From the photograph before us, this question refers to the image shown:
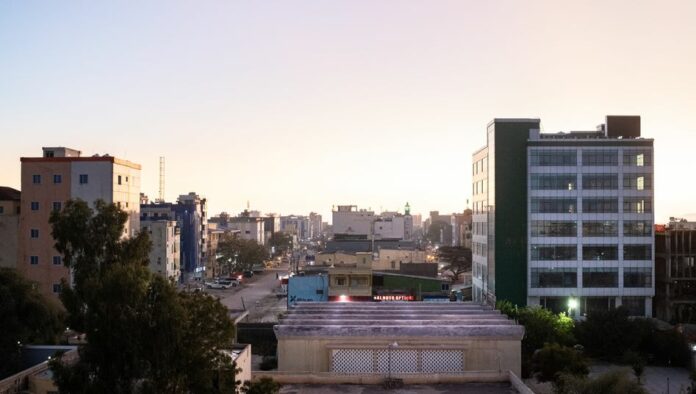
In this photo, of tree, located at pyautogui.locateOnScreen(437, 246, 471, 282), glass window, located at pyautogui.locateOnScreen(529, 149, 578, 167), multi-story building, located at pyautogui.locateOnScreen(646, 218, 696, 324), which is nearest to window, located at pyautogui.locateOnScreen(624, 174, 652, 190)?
multi-story building, located at pyautogui.locateOnScreen(646, 218, 696, 324)

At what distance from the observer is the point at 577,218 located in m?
57.8

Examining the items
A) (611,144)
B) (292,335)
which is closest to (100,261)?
(292,335)

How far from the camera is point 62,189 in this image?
56.3 metres

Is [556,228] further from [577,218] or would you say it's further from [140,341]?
[140,341]

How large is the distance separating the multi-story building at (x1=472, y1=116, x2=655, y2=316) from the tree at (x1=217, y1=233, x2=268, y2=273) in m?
63.8

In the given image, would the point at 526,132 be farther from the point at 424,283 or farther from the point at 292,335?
the point at 292,335

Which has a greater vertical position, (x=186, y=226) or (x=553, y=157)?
(x=553, y=157)

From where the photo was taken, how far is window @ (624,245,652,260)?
2281 inches

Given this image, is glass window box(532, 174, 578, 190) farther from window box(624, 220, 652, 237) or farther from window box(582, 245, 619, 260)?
window box(624, 220, 652, 237)

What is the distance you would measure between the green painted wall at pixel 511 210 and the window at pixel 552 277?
1.03 metres

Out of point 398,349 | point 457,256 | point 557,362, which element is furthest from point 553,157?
point 457,256

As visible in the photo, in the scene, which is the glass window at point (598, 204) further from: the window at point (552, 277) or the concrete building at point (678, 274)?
the window at point (552, 277)

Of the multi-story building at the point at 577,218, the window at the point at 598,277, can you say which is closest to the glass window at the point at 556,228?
the multi-story building at the point at 577,218

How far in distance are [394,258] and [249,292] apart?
2242 centimetres
